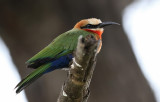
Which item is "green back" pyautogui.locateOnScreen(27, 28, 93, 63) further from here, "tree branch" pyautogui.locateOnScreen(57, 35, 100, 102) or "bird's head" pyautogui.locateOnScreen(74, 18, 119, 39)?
"tree branch" pyautogui.locateOnScreen(57, 35, 100, 102)

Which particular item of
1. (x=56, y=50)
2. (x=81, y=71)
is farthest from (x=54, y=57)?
(x=81, y=71)

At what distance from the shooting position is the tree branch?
2.77 m

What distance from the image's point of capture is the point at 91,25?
4.91 metres

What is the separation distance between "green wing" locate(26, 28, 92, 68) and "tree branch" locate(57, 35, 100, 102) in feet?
2.98

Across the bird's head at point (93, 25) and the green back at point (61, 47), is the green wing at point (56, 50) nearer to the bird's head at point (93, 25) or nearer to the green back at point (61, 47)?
the green back at point (61, 47)

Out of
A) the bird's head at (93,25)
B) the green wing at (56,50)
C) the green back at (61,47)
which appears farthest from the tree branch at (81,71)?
the bird's head at (93,25)

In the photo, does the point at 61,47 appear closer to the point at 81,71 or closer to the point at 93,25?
the point at 93,25

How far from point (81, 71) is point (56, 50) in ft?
4.43

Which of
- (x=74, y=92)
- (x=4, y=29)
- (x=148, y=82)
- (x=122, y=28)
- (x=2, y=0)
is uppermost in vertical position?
(x=2, y=0)

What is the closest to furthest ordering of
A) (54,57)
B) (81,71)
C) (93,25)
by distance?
(81,71)
(54,57)
(93,25)

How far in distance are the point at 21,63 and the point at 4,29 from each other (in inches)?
19.8

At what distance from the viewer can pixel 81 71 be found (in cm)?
294

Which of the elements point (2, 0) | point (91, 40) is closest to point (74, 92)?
point (91, 40)

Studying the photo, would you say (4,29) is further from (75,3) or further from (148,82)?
(148,82)
